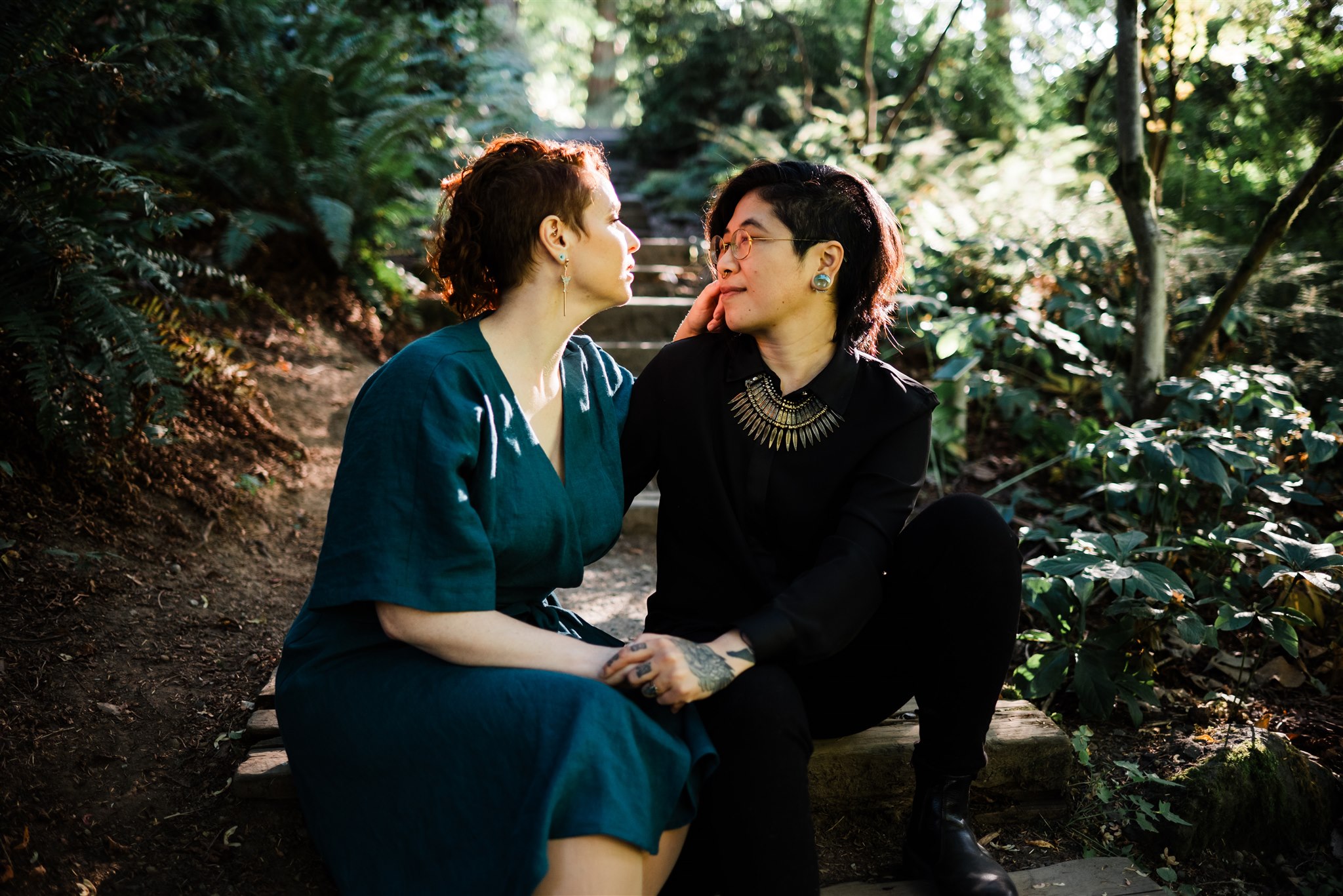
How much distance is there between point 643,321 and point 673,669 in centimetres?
334

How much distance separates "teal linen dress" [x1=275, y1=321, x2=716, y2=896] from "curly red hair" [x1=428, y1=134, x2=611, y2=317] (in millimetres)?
182

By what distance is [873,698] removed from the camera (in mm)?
1851

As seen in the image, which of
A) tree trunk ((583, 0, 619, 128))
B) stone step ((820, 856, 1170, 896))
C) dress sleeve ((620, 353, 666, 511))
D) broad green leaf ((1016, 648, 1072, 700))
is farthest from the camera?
tree trunk ((583, 0, 619, 128))

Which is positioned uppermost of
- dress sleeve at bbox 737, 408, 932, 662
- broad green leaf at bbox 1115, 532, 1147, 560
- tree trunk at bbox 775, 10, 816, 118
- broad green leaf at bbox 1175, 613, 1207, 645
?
tree trunk at bbox 775, 10, 816, 118

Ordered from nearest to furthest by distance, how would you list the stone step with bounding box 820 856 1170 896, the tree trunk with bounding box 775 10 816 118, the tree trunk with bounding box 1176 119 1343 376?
1. the stone step with bounding box 820 856 1170 896
2. the tree trunk with bounding box 1176 119 1343 376
3. the tree trunk with bounding box 775 10 816 118


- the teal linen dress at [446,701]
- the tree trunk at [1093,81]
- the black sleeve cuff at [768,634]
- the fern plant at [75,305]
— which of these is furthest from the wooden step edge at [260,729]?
the tree trunk at [1093,81]

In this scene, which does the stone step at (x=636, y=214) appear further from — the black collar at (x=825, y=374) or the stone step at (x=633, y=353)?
the black collar at (x=825, y=374)

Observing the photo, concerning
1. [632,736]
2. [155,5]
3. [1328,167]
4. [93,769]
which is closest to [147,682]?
[93,769]

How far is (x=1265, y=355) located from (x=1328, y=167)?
2.85 feet

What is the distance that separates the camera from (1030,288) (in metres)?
4.20

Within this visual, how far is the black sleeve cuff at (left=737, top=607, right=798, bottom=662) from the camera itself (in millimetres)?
1538

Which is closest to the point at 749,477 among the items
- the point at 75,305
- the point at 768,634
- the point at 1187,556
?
the point at 768,634

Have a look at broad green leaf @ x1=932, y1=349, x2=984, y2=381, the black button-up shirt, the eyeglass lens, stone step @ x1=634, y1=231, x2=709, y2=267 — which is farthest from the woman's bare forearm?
stone step @ x1=634, y1=231, x2=709, y2=267

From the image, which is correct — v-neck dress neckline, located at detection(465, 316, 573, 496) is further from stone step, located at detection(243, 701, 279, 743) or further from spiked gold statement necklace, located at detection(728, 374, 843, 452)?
stone step, located at detection(243, 701, 279, 743)
